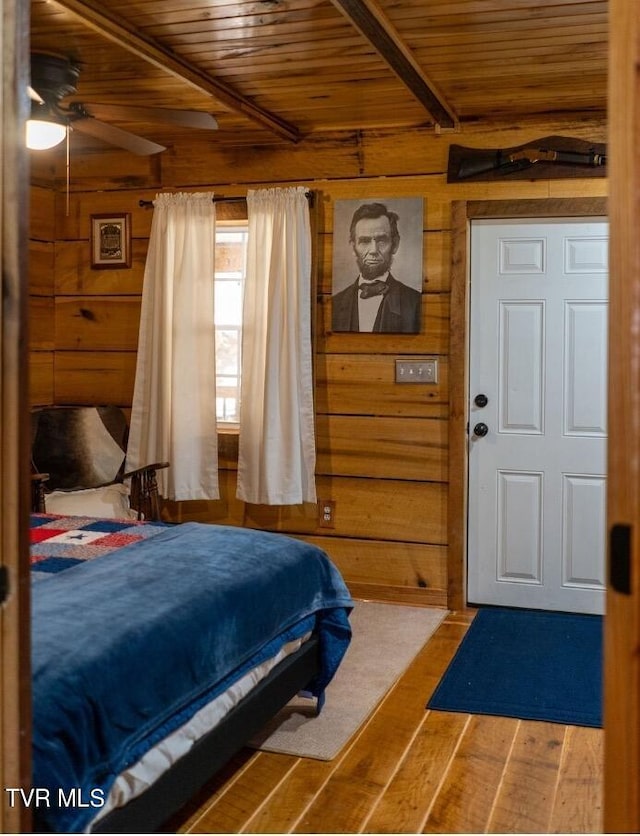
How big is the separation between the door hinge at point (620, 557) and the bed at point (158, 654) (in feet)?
4.20

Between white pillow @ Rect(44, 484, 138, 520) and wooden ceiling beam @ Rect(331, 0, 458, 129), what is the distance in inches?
96.2

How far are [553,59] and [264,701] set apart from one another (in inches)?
104

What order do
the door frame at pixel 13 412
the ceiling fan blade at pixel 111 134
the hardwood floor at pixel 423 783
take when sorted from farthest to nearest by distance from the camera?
1. the ceiling fan blade at pixel 111 134
2. the hardwood floor at pixel 423 783
3. the door frame at pixel 13 412

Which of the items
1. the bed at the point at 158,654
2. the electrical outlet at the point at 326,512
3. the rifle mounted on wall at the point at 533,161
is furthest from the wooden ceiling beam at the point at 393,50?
the electrical outlet at the point at 326,512

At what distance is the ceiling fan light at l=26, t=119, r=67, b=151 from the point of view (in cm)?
329

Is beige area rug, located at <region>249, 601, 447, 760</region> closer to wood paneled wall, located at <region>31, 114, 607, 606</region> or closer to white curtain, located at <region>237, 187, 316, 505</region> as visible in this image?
wood paneled wall, located at <region>31, 114, 607, 606</region>

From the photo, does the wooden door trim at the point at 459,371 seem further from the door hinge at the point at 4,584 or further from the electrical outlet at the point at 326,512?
the door hinge at the point at 4,584

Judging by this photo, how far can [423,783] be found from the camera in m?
2.82

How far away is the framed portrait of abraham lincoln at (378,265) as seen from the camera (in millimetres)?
4668

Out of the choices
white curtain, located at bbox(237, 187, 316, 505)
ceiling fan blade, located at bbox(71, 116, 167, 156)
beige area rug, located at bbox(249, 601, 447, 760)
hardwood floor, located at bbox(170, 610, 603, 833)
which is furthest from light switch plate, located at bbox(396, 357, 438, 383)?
hardwood floor, located at bbox(170, 610, 603, 833)

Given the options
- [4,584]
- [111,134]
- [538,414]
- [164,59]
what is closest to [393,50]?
[164,59]

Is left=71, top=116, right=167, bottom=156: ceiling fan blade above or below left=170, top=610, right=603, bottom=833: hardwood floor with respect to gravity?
above

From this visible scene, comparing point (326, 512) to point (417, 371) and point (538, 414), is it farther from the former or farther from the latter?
point (538, 414)

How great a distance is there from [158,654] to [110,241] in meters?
3.42
